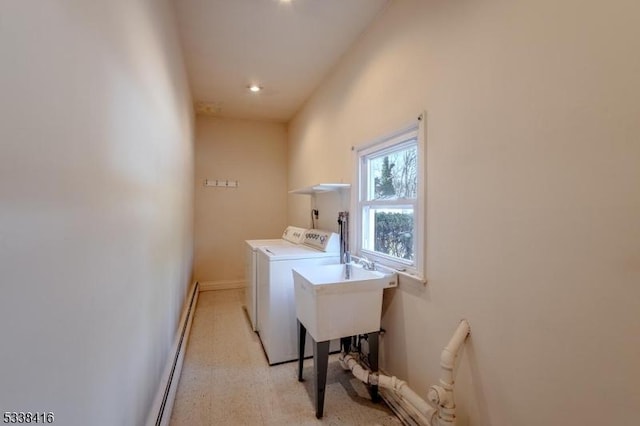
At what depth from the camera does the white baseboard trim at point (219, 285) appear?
4547mm

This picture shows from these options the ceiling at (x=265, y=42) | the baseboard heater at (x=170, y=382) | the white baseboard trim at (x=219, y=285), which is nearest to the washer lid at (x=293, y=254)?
the baseboard heater at (x=170, y=382)

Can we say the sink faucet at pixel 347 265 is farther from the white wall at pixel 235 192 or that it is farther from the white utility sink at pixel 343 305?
the white wall at pixel 235 192

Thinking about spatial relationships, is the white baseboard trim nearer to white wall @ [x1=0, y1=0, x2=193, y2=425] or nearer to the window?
the window

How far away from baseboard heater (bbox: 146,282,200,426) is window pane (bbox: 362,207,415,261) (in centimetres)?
170

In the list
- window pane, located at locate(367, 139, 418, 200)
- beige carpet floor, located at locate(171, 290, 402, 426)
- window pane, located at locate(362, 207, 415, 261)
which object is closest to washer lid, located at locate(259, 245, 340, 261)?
window pane, located at locate(362, 207, 415, 261)

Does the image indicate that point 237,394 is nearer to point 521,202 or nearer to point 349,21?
point 521,202

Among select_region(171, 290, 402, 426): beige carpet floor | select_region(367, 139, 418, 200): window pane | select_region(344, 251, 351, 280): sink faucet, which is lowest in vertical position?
select_region(171, 290, 402, 426): beige carpet floor

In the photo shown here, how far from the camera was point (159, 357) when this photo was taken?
1.84 meters

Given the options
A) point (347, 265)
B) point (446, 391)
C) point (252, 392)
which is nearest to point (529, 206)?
point (446, 391)

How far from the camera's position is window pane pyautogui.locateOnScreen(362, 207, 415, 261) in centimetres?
198

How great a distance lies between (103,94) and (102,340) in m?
0.78

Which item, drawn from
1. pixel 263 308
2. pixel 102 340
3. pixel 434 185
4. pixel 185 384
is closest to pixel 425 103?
pixel 434 185

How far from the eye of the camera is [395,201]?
2.06 metres

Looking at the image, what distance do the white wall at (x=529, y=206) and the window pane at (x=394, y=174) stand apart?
0.86 feet
